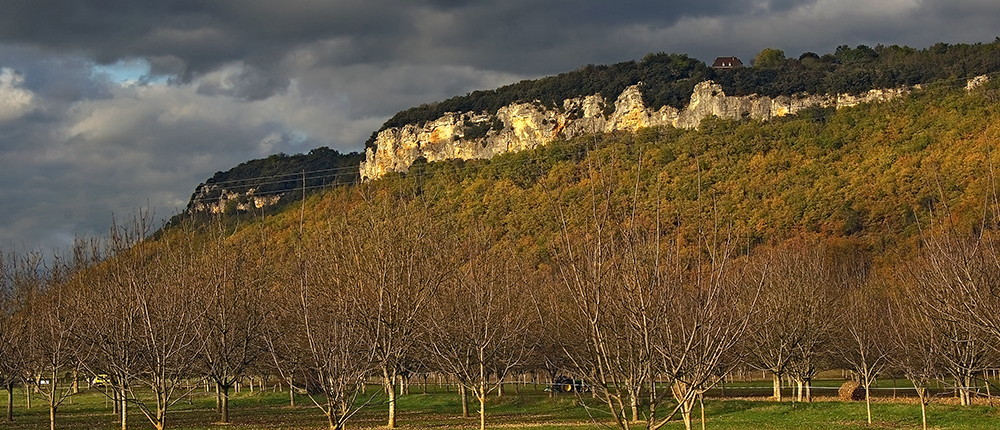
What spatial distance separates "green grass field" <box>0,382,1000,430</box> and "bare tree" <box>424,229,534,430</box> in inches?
85.0

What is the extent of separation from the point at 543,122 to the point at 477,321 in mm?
126481

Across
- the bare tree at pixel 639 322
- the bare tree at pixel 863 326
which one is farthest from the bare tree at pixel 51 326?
the bare tree at pixel 863 326

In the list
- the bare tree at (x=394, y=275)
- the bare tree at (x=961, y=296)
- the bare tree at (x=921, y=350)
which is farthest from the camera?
the bare tree at (x=394, y=275)

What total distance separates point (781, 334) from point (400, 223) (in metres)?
20.9

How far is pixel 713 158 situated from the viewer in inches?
4624

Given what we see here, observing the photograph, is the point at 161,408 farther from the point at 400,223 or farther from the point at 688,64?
the point at 688,64

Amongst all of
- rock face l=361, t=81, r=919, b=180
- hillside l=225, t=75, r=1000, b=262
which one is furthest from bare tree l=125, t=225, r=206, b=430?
rock face l=361, t=81, r=919, b=180

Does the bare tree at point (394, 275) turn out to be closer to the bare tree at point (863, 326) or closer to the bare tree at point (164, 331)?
the bare tree at point (164, 331)

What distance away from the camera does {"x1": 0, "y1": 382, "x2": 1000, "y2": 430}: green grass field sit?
120ft

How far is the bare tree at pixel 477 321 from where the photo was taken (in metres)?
38.2

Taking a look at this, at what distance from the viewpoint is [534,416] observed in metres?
44.1

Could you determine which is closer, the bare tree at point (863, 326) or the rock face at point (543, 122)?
the bare tree at point (863, 326)

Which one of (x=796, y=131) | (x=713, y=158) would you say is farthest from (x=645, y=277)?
(x=796, y=131)

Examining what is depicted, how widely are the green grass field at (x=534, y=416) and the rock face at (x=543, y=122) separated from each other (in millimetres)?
94975
